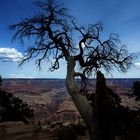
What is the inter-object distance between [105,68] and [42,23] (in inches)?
185

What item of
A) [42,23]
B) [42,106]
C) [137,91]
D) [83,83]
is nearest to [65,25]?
[42,23]

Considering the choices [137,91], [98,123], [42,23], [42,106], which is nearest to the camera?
[98,123]

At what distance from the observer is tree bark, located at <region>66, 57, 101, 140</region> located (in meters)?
11.9

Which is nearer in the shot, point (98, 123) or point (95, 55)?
point (98, 123)

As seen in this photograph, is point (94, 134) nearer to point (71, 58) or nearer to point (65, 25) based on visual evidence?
point (71, 58)

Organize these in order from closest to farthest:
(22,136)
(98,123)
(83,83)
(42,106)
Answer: (98,123) < (22,136) < (83,83) < (42,106)

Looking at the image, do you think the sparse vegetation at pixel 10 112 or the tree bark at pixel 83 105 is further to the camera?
the sparse vegetation at pixel 10 112

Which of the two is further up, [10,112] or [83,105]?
[83,105]

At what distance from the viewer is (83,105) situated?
12.6 meters

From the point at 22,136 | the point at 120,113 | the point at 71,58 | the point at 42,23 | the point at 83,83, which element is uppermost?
the point at 42,23

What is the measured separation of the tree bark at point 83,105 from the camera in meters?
11.9

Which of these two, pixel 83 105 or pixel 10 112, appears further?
pixel 10 112

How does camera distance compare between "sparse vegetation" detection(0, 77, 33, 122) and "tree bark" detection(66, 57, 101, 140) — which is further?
"sparse vegetation" detection(0, 77, 33, 122)

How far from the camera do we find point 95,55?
16.0 meters
